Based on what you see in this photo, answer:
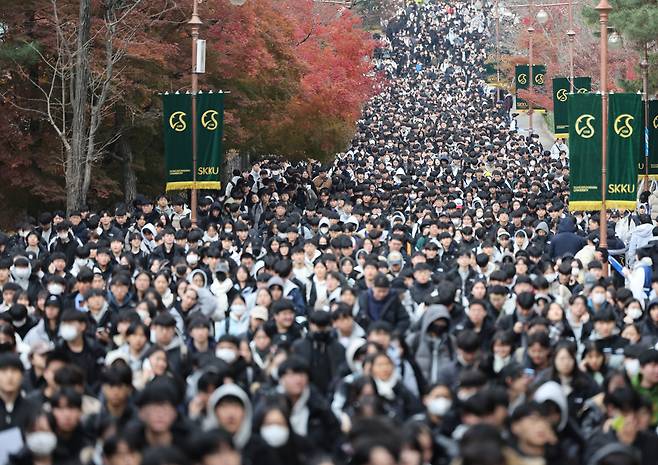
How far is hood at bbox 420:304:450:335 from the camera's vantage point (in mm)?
11000

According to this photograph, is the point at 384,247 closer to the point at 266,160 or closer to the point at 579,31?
the point at 266,160

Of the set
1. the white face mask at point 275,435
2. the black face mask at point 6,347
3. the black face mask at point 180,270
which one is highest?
the black face mask at point 180,270

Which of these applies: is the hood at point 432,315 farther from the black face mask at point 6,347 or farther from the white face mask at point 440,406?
the black face mask at point 6,347

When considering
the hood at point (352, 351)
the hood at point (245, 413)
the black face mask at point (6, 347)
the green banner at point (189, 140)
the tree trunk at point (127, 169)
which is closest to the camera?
the hood at point (245, 413)

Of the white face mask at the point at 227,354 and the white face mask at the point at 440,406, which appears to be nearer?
the white face mask at the point at 440,406

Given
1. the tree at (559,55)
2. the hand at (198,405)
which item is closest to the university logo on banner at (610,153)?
the hand at (198,405)

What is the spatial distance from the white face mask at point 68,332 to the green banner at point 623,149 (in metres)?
10.4

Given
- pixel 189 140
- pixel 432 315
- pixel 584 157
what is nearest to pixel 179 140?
pixel 189 140

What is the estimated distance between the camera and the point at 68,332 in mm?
10914

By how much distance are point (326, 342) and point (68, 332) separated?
210 centimetres

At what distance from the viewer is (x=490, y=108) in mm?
69938

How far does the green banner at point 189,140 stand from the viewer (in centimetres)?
2312

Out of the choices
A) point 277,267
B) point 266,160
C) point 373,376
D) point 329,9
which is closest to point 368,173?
point 266,160

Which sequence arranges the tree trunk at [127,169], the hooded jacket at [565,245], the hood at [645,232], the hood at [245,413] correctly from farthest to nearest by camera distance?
the tree trunk at [127,169]
the hood at [645,232]
the hooded jacket at [565,245]
the hood at [245,413]
